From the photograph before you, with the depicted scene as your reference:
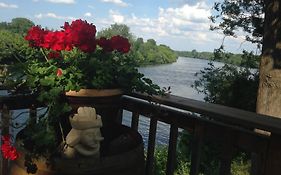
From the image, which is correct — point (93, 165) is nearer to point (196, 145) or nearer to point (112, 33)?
point (196, 145)

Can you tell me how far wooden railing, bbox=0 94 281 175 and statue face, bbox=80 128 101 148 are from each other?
43cm

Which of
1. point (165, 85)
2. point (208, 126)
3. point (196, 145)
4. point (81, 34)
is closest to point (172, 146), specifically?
point (196, 145)

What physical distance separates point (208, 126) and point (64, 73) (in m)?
0.77

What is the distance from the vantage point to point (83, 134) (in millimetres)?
1525

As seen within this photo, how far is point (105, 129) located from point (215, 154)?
5.21 meters

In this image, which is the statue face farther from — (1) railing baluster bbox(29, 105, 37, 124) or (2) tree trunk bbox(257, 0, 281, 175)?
(2) tree trunk bbox(257, 0, 281, 175)

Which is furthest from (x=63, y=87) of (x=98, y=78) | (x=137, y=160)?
(x=137, y=160)

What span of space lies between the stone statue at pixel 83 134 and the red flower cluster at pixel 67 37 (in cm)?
32

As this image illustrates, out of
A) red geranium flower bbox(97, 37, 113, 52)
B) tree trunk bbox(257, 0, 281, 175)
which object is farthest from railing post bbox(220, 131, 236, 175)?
tree trunk bbox(257, 0, 281, 175)

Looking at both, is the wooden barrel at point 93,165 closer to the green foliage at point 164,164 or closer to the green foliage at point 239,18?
the green foliage at point 164,164

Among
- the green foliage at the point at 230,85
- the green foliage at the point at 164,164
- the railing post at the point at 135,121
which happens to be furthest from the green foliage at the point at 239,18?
the railing post at the point at 135,121

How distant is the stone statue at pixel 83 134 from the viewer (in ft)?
4.95


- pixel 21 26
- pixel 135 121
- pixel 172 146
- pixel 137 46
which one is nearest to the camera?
pixel 172 146

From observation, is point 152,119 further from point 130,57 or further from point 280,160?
point 280,160
